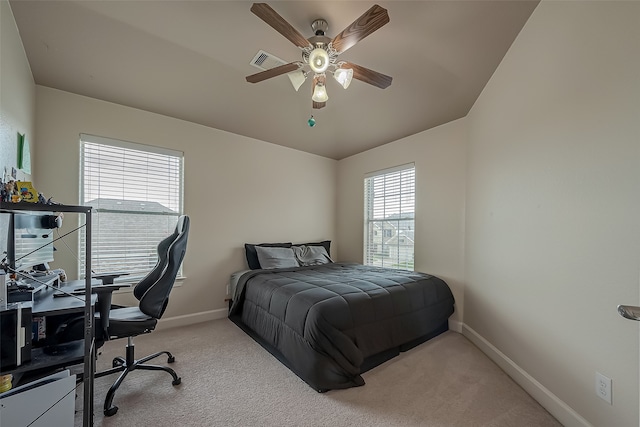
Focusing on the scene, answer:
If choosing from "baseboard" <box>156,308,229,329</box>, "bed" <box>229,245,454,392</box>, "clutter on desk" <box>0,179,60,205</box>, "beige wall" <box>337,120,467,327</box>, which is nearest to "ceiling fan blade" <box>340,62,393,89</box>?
"beige wall" <box>337,120,467,327</box>

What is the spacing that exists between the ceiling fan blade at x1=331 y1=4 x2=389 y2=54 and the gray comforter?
1.80m

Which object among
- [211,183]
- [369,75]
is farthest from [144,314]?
[369,75]

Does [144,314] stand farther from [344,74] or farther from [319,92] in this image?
[344,74]

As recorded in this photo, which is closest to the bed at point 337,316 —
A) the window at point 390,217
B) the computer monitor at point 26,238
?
the window at point 390,217

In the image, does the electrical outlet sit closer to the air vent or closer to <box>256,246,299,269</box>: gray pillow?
<box>256,246,299,269</box>: gray pillow

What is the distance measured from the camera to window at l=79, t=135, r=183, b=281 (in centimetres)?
270

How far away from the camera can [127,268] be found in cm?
285

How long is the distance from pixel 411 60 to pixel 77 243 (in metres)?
3.56

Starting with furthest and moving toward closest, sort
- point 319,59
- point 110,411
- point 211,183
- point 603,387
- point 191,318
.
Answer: point 211,183
point 191,318
point 319,59
point 110,411
point 603,387

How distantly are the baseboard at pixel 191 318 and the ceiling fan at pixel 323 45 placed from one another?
2704 millimetres

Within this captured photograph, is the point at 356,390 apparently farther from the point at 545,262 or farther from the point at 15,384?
Result: the point at 15,384

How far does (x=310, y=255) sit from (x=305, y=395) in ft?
7.20

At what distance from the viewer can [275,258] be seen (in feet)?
11.5

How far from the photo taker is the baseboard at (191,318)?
2.99 meters
